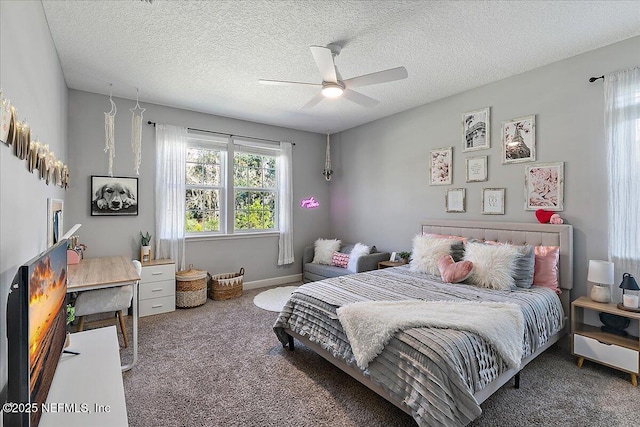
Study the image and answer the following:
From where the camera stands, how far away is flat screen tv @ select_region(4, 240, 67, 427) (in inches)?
32.7

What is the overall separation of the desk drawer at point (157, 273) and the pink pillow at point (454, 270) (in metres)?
3.27

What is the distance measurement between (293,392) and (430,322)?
44.2 inches

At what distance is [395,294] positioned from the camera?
2.60 m

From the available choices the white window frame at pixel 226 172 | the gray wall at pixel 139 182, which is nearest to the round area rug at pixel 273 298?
the gray wall at pixel 139 182

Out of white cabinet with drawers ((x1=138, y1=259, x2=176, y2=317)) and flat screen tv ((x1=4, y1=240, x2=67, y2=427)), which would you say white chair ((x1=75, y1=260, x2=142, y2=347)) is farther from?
flat screen tv ((x1=4, y1=240, x2=67, y2=427))

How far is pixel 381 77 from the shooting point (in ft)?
8.08

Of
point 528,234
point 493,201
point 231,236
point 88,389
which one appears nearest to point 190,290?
point 231,236

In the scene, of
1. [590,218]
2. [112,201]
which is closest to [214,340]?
[112,201]

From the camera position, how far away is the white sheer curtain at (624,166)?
2.53 m

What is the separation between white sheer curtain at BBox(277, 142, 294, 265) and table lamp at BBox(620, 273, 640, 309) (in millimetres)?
4134

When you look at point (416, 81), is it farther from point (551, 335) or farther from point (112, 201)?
point (112, 201)

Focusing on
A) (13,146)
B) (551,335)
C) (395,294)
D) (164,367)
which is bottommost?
(164,367)

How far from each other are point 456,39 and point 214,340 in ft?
11.8

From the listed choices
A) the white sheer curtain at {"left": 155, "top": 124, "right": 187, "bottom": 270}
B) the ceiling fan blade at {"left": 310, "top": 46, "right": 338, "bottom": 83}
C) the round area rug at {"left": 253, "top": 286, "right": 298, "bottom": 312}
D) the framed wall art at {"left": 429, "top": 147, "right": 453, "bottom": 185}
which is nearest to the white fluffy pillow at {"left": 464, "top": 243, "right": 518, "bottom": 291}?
the framed wall art at {"left": 429, "top": 147, "right": 453, "bottom": 185}
